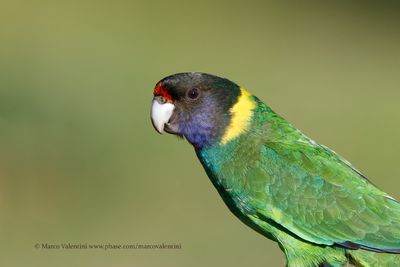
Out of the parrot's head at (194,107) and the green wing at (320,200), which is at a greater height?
the parrot's head at (194,107)

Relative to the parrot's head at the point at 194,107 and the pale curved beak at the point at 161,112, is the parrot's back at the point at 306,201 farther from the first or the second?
the pale curved beak at the point at 161,112

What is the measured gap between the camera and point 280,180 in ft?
14.0

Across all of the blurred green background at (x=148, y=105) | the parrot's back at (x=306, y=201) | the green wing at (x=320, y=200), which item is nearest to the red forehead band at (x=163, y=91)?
the parrot's back at (x=306, y=201)

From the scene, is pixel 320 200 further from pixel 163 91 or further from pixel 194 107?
pixel 163 91

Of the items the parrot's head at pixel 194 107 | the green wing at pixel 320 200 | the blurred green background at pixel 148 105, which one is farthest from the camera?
the blurred green background at pixel 148 105

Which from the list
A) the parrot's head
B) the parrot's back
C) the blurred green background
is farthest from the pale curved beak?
the blurred green background

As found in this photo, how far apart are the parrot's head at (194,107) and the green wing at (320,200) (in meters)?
0.30

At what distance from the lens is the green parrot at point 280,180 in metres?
4.19

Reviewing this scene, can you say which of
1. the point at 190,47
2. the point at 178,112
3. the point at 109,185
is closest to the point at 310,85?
the point at 190,47

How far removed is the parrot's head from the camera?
441 cm

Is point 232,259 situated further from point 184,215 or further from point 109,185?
point 109,185

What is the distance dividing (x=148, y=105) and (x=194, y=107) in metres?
4.62

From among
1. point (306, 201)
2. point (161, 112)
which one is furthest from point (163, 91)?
point (306, 201)

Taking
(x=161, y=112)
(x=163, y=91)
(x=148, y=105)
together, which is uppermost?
(x=163, y=91)
